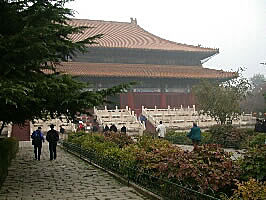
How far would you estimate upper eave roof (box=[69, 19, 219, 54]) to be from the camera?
36.2m

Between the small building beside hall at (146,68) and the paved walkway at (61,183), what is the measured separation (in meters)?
19.0

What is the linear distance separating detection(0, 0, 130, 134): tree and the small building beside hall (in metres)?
21.1

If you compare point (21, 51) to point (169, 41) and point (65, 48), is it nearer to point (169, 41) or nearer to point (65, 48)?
point (65, 48)

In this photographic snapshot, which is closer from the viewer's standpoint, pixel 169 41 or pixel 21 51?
pixel 21 51

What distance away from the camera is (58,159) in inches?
565

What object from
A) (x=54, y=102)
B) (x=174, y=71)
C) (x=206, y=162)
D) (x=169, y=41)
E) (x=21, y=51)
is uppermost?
(x=169, y=41)

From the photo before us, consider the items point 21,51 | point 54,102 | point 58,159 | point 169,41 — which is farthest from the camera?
point 169,41

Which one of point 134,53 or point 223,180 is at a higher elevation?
point 134,53

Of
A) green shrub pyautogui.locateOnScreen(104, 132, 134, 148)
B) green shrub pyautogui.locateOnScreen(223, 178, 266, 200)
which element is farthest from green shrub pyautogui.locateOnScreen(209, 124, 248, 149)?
green shrub pyautogui.locateOnScreen(223, 178, 266, 200)

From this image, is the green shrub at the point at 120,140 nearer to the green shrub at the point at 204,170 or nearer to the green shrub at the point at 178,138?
the green shrub at the point at 204,170

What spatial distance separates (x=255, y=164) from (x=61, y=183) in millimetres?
5157

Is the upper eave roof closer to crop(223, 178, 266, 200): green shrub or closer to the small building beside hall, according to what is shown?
the small building beside hall

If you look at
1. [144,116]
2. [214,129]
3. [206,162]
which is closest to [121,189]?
[206,162]

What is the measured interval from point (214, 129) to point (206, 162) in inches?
495
